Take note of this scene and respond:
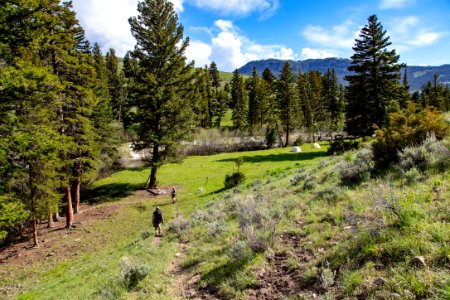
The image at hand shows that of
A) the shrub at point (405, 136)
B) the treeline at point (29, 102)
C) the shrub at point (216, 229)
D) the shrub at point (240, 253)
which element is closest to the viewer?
the shrub at point (240, 253)

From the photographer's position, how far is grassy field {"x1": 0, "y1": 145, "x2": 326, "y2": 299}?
7.97 meters

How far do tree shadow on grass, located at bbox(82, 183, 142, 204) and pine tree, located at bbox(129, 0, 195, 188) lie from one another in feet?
15.8

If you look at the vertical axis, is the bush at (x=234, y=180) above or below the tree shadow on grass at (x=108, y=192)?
above

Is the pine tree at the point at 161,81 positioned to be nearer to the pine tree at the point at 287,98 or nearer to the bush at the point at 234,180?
the bush at the point at 234,180

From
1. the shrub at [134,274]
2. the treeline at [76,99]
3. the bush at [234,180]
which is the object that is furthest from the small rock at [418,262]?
the bush at [234,180]

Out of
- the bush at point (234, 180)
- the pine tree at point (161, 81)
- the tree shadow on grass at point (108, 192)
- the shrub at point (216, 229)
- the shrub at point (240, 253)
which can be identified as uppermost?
the pine tree at point (161, 81)

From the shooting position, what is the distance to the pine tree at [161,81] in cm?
2686

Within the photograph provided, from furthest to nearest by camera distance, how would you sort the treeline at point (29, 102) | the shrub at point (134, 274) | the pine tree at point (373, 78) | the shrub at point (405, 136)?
the pine tree at point (373, 78)
the treeline at point (29, 102)
the shrub at point (405, 136)
the shrub at point (134, 274)

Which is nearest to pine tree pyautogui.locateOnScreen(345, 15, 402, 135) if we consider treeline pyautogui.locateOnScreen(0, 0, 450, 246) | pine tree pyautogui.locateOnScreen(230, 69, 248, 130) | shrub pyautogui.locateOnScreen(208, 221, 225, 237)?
treeline pyautogui.locateOnScreen(0, 0, 450, 246)

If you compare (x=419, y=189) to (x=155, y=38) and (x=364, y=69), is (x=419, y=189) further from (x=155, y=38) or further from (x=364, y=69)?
(x=364, y=69)

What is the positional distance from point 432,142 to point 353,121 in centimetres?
2908

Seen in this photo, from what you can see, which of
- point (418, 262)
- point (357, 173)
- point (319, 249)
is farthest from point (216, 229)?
point (418, 262)

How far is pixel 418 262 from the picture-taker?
4129 millimetres

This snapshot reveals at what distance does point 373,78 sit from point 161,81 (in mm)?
25563
